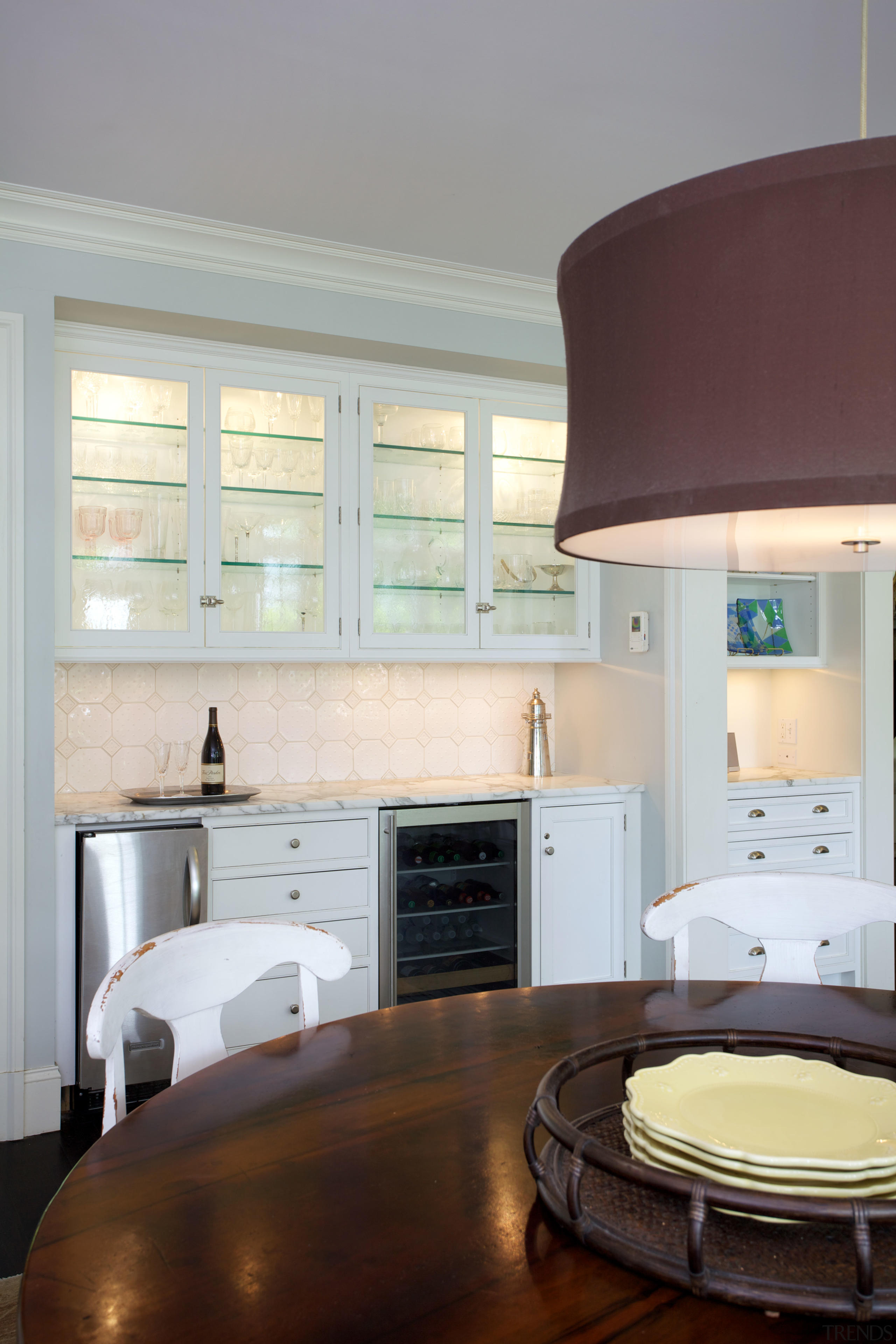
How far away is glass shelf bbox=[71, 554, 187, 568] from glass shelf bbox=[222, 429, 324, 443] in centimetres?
48

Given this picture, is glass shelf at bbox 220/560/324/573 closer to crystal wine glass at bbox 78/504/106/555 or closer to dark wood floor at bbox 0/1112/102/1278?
crystal wine glass at bbox 78/504/106/555

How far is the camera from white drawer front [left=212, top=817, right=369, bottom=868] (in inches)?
119

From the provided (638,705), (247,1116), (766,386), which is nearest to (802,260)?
(766,386)

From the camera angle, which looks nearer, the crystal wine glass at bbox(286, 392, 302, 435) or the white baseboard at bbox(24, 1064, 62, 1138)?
the white baseboard at bbox(24, 1064, 62, 1138)

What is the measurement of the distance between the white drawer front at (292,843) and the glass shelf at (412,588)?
848 mm

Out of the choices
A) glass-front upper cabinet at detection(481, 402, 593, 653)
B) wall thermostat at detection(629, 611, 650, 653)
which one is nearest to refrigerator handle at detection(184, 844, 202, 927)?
glass-front upper cabinet at detection(481, 402, 593, 653)

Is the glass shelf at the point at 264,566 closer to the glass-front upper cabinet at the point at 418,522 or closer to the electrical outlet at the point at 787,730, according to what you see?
the glass-front upper cabinet at the point at 418,522

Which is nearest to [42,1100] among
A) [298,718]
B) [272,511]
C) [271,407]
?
[298,718]

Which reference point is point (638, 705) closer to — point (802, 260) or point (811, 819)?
point (811, 819)

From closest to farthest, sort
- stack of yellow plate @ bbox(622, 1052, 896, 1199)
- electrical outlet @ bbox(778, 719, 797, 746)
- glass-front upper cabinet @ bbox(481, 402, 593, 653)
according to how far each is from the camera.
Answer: stack of yellow plate @ bbox(622, 1052, 896, 1199) < glass-front upper cabinet @ bbox(481, 402, 593, 653) < electrical outlet @ bbox(778, 719, 797, 746)

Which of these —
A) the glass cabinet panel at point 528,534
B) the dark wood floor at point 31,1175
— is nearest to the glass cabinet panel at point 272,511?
the glass cabinet panel at point 528,534

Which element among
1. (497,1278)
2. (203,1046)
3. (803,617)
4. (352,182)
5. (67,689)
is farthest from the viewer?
(803,617)

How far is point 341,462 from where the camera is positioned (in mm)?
3406

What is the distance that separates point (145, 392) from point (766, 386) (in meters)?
2.75
